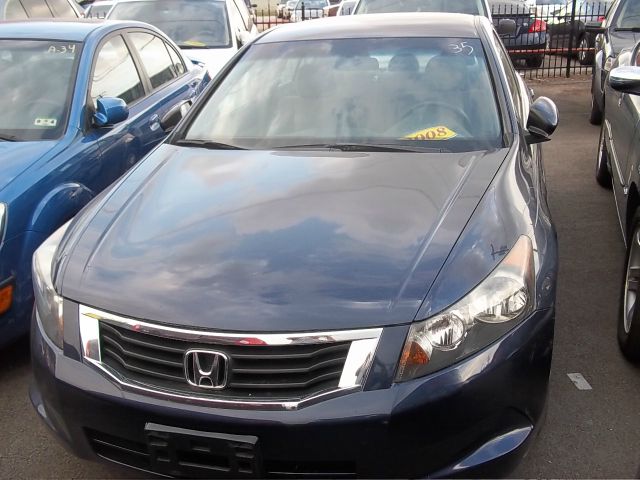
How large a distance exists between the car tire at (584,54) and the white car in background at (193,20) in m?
6.86

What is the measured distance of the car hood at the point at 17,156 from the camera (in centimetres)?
348

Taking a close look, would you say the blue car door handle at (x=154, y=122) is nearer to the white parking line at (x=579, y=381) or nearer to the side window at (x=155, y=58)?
the side window at (x=155, y=58)

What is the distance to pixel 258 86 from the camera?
3.67 m

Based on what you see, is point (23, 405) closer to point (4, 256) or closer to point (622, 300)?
point (4, 256)

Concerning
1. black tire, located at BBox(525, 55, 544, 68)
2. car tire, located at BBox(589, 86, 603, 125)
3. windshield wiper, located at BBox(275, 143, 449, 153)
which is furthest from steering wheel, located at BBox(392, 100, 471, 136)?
black tire, located at BBox(525, 55, 544, 68)

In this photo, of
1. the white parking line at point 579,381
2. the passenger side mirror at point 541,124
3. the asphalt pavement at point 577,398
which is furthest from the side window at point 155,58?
the white parking line at point 579,381

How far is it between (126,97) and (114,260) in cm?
286

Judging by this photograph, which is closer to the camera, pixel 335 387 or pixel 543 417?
pixel 335 387

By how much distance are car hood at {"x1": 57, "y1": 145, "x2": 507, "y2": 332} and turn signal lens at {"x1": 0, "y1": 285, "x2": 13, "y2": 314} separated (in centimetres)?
78

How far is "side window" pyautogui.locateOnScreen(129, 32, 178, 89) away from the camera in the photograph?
5492mm

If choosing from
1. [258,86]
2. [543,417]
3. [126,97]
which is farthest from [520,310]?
[126,97]

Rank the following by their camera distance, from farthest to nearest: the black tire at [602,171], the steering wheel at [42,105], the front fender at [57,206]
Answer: the black tire at [602,171], the steering wheel at [42,105], the front fender at [57,206]

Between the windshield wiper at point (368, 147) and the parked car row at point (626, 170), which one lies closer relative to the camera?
the windshield wiper at point (368, 147)

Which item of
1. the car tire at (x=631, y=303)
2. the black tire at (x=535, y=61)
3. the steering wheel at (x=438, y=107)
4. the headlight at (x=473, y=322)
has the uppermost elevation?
the steering wheel at (x=438, y=107)
